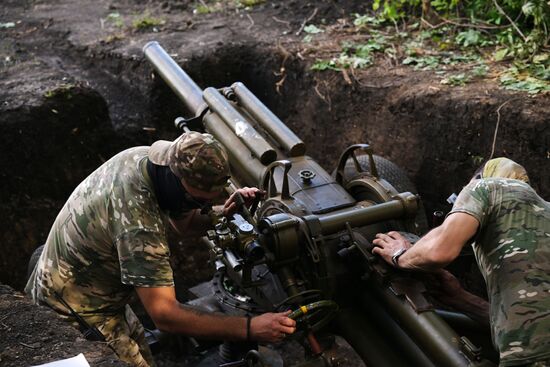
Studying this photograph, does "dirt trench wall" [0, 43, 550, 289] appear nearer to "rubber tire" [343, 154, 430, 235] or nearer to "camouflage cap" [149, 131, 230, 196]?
"rubber tire" [343, 154, 430, 235]

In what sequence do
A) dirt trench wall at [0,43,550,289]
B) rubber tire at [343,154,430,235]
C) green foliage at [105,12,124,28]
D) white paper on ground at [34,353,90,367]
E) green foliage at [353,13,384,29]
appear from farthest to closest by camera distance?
1. green foliage at [105,12,124,28]
2. green foliage at [353,13,384,29]
3. dirt trench wall at [0,43,550,289]
4. rubber tire at [343,154,430,235]
5. white paper on ground at [34,353,90,367]

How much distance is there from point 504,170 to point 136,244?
6.35ft

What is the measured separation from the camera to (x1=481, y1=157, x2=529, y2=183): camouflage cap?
3740 mm

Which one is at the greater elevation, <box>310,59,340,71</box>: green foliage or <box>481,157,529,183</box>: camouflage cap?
<box>310,59,340,71</box>: green foliage

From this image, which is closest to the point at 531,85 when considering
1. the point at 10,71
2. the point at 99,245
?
the point at 99,245

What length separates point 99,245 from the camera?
3873 mm

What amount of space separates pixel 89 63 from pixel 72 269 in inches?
176

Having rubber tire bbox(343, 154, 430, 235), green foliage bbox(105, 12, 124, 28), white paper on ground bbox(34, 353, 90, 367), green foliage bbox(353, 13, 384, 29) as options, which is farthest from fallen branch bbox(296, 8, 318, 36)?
white paper on ground bbox(34, 353, 90, 367)

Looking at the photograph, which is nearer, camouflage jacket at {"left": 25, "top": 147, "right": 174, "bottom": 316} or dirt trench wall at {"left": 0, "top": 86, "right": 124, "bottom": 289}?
camouflage jacket at {"left": 25, "top": 147, "right": 174, "bottom": 316}

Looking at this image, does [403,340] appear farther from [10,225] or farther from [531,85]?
[10,225]

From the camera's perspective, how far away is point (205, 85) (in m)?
7.75

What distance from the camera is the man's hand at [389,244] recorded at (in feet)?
13.2

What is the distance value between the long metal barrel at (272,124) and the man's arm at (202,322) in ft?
5.26

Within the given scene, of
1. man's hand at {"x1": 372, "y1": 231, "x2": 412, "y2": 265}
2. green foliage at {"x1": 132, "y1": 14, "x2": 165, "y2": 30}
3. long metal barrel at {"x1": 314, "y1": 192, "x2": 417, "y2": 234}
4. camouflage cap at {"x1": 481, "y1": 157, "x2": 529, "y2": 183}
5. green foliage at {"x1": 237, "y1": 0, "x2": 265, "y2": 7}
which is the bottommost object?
man's hand at {"x1": 372, "y1": 231, "x2": 412, "y2": 265}
